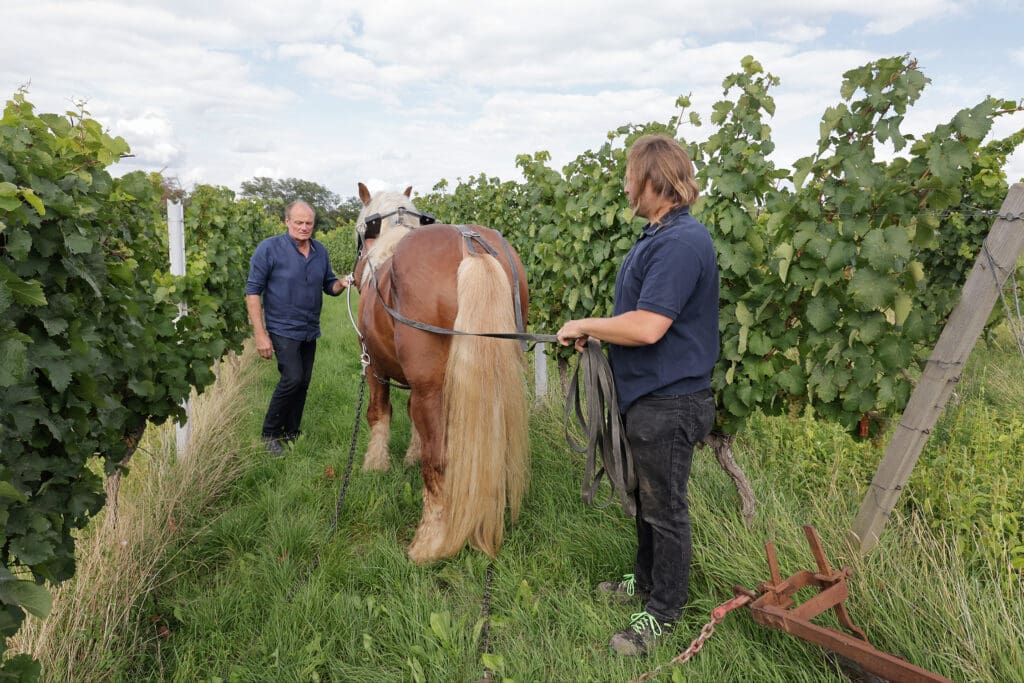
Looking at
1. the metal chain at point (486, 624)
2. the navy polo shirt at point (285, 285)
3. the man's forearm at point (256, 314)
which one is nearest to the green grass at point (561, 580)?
the metal chain at point (486, 624)

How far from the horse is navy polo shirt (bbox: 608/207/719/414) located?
0.92m

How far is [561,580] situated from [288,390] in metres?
3.12

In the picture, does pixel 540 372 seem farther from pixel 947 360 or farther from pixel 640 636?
pixel 947 360

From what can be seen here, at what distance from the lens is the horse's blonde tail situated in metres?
3.12

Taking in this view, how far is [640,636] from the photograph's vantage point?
2.38m

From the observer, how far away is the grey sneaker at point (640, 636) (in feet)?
7.70

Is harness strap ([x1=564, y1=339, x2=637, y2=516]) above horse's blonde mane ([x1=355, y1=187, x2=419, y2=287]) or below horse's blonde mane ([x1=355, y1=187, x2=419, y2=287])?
below

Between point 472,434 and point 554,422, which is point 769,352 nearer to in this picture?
point 472,434

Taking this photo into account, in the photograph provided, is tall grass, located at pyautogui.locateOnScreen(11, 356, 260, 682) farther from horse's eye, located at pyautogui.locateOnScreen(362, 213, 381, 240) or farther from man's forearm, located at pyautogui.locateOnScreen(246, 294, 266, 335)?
horse's eye, located at pyautogui.locateOnScreen(362, 213, 381, 240)

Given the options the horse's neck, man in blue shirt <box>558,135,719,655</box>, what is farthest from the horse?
man in blue shirt <box>558,135,719,655</box>

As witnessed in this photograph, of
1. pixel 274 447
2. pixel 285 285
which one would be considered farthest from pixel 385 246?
pixel 274 447

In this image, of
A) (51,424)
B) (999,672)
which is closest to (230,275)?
(51,424)

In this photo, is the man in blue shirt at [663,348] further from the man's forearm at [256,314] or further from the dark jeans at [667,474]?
the man's forearm at [256,314]

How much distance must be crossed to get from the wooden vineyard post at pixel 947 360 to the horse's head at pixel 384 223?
10.2 feet
